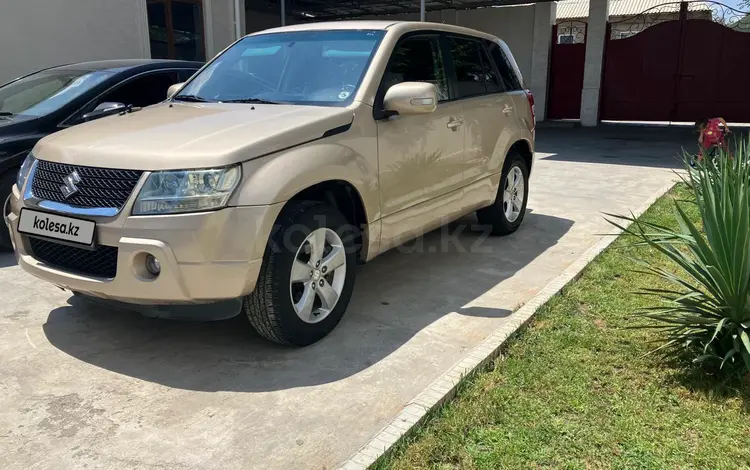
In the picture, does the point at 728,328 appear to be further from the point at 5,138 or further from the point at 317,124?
the point at 5,138

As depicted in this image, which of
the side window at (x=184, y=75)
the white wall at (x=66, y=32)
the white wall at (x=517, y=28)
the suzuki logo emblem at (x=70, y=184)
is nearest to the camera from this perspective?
the suzuki logo emblem at (x=70, y=184)

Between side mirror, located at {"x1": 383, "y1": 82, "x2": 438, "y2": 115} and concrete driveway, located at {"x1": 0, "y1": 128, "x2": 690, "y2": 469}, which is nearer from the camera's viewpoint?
concrete driveway, located at {"x1": 0, "y1": 128, "x2": 690, "y2": 469}

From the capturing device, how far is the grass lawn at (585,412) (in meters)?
2.52

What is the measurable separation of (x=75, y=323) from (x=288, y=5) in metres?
17.5

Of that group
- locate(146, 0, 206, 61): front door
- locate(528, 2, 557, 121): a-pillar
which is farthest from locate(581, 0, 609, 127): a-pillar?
locate(146, 0, 206, 61): front door

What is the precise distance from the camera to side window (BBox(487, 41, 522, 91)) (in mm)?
5672

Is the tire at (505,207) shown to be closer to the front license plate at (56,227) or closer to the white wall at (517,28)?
the front license plate at (56,227)

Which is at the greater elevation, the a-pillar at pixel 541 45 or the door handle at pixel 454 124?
the a-pillar at pixel 541 45

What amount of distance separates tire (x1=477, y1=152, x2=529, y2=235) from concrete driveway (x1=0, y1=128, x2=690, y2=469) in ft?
1.70

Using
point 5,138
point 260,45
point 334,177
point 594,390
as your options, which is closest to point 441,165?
point 334,177

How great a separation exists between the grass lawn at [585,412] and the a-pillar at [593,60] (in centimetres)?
1471

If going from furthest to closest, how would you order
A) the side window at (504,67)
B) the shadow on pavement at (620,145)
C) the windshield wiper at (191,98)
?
the shadow on pavement at (620,145), the side window at (504,67), the windshield wiper at (191,98)

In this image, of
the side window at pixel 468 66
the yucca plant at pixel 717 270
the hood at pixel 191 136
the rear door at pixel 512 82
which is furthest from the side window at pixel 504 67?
the yucca plant at pixel 717 270

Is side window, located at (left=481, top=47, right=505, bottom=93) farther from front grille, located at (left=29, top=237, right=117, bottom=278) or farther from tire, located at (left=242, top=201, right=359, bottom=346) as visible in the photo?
front grille, located at (left=29, top=237, right=117, bottom=278)
